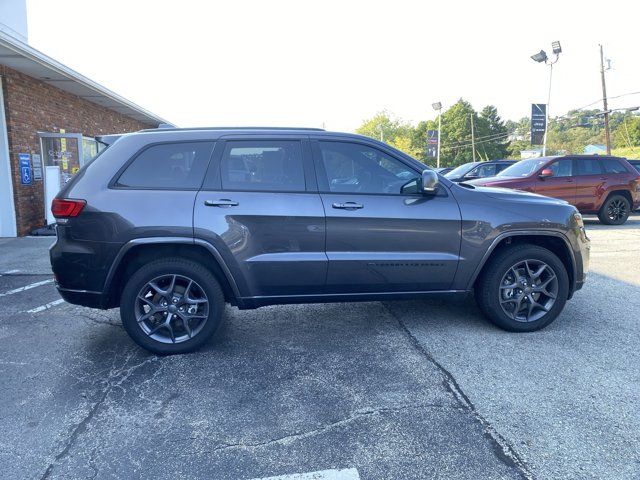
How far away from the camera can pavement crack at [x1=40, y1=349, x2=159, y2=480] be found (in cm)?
252

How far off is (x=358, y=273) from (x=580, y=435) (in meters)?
1.94

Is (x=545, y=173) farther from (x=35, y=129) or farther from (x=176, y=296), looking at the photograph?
(x=35, y=129)

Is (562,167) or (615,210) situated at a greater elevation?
(562,167)

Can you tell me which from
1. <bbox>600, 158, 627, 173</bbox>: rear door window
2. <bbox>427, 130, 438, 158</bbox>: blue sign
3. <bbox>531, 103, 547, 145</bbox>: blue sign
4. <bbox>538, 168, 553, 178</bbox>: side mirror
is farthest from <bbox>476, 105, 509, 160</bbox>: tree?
<bbox>538, 168, 553, 178</bbox>: side mirror

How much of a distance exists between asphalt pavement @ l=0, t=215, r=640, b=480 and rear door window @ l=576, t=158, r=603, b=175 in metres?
7.71

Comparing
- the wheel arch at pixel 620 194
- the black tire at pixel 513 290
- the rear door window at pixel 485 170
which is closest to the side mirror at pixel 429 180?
the black tire at pixel 513 290

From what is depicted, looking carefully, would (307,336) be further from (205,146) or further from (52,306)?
(52,306)

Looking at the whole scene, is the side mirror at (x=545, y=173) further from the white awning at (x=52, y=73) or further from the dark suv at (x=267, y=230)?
the white awning at (x=52, y=73)

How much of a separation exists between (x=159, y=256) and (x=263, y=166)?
3.83ft

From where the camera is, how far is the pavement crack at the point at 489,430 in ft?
7.79

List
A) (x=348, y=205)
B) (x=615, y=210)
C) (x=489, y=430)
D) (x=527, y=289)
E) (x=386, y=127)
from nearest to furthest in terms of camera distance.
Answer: (x=489, y=430) → (x=348, y=205) → (x=527, y=289) → (x=615, y=210) → (x=386, y=127)

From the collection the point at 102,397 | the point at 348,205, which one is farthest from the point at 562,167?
the point at 102,397

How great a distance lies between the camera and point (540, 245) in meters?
4.34

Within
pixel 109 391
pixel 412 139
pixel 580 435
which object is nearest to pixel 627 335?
pixel 580 435
